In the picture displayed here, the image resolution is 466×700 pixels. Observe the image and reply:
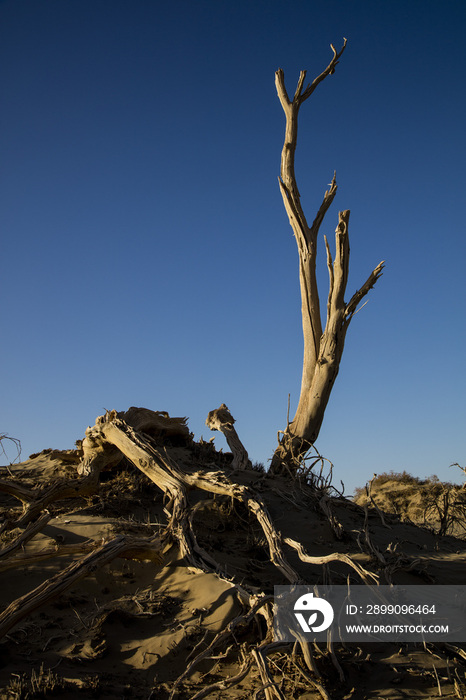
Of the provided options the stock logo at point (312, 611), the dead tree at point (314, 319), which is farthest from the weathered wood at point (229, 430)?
the stock logo at point (312, 611)

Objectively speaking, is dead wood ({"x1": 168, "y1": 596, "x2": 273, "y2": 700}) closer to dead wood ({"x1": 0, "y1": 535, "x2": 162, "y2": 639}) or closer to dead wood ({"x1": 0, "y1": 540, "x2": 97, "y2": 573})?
dead wood ({"x1": 0, "y1": 535, "x2": 162, "y2": 639})

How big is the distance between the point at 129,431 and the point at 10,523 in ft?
5.44

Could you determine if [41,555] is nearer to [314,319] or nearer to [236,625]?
[236,625]

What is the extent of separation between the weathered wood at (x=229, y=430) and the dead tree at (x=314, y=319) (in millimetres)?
657

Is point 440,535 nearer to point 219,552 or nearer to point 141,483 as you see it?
point 219,552

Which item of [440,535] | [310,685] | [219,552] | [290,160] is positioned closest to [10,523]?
[219,552]

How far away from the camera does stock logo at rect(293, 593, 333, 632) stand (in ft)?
11.5

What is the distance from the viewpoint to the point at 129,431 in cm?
612

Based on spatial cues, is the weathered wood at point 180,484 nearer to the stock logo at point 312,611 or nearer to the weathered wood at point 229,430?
the stock logo at point 312,611

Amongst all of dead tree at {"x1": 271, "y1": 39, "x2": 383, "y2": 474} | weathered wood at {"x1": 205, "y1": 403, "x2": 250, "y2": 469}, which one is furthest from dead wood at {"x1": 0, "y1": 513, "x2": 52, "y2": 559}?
dead tree at {"x1": 271, "y1": 39, "x2": 383, "y2": 474}

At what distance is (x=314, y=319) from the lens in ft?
31.7

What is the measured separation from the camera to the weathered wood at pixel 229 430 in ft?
27.2

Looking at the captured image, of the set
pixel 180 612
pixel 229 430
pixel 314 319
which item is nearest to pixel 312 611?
pixel 180 612

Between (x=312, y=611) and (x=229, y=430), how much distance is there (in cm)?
557
